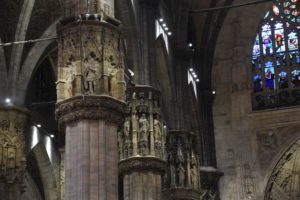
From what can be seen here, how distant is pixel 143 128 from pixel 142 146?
1.79 ft

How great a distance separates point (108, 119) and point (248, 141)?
58.0ft

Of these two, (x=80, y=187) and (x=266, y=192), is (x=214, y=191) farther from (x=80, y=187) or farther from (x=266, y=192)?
(x=80, y=187)

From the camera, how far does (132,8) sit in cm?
2177

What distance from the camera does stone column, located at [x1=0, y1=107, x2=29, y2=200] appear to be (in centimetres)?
2073

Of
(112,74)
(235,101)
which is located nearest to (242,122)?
(235,101)

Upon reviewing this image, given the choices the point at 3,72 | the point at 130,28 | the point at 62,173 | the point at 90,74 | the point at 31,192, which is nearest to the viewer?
the point at 90,74

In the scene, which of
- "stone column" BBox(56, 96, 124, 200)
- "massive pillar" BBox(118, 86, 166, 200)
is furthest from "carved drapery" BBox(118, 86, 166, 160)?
"stone column" BBox(56, 96, 124, 200)

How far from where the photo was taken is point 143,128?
21.3 metres

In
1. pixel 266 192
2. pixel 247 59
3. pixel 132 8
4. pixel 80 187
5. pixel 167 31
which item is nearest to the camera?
pixel 80 187

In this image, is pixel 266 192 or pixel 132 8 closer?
pixel 132 8

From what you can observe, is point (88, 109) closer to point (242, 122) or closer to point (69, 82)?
point (69, 82)

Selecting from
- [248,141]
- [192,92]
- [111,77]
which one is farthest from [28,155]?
[111,77]

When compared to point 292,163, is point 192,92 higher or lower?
higher

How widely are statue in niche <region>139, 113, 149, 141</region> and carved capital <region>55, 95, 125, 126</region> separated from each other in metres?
5.54
